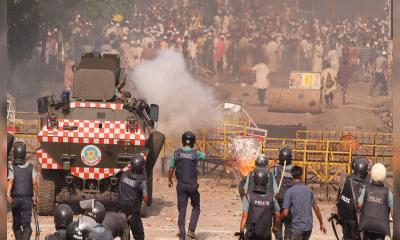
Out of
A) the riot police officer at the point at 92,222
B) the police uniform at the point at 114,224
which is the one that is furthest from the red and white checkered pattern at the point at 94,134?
the riot police officer at the point at 92,222

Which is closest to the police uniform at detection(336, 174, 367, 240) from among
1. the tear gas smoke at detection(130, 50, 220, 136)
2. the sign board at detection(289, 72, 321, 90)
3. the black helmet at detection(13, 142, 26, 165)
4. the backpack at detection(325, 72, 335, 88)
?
the black helmet at detection(13, 142, 26, 165)

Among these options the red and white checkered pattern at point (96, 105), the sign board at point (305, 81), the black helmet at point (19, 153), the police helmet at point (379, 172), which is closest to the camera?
the police helmet at point (379, 172)

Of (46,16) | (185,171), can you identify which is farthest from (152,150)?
(46,16)

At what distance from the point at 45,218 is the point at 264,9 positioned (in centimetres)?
3086

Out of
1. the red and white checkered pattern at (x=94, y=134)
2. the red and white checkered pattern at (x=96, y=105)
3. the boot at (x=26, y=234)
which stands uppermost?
the red and white checkered pattern at (x=96, y=105)

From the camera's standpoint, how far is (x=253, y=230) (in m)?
13.2

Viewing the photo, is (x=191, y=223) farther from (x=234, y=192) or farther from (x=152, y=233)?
(x=234, y=192)

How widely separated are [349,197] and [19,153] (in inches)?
175

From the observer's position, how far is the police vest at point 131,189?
48.0 feet

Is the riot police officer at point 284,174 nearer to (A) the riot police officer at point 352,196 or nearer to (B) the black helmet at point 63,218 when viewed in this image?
(A) the riot police officer at point 352,196

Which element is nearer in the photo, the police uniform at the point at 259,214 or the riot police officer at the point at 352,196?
the police uniform at the point at 259,214

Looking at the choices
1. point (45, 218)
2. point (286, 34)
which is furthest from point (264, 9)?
point (45, 218)

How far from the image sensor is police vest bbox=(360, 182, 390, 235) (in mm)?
13289

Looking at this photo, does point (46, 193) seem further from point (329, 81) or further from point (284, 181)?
point (329, 81)
